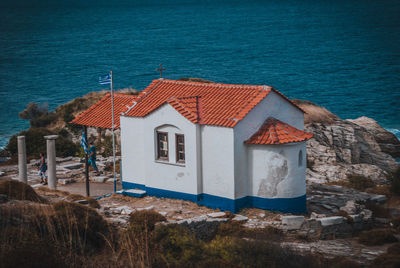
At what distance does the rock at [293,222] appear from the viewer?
21.6 meters

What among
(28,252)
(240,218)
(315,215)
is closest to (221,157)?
(240,218)

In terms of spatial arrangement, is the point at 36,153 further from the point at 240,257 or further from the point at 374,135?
the point at 374,135

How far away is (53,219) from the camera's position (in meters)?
16.1

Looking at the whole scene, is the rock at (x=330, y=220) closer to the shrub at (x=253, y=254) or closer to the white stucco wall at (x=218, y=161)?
the white stucco wall at (x=218, y=161)

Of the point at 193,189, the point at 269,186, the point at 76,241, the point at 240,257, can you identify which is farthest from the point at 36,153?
the point at 240,257

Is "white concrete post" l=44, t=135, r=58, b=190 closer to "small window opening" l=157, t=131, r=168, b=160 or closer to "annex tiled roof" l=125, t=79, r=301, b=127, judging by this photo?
"annex tiled roof" l=125, t=79, r=301, b=127

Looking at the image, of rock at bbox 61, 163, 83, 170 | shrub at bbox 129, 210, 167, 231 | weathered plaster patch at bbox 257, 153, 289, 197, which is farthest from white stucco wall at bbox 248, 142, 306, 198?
rock at bbox 61, 163, 83, 170

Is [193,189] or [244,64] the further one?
[244,64]

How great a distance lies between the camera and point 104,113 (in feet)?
93.1

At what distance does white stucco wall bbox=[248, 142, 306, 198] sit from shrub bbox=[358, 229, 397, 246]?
3949 millimetres

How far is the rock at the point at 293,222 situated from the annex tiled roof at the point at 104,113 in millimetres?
10367

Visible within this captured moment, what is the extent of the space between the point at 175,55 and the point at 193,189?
357 feet

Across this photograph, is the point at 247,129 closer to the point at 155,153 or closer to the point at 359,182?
the point at 155,153

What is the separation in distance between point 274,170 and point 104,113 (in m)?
10.3
